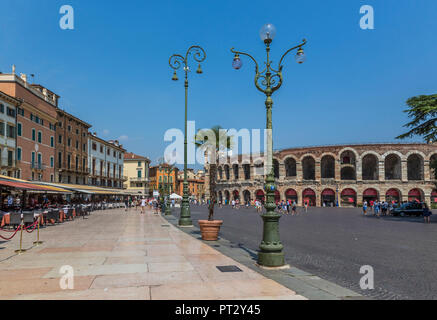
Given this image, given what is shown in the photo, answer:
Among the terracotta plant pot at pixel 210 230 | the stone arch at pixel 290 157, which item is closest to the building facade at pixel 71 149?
the stone arch at pixel 290 157

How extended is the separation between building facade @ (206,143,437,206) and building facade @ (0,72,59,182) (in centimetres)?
3367

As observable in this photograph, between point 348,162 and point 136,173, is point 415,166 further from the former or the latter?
point 136,173

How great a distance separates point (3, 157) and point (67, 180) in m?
15.2

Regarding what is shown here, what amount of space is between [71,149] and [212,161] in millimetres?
34390

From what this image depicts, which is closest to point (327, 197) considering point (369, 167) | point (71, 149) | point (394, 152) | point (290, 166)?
point (290, 166)

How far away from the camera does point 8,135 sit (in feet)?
97.7

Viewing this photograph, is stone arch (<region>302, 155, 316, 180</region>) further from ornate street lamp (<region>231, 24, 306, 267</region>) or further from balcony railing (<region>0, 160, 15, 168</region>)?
ornate street lamp (<region>231, 24, 306, 267</region>)

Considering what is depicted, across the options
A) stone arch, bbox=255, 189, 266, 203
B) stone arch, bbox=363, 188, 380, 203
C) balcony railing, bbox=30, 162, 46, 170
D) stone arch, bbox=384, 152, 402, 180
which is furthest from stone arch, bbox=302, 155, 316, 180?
balcony railing, bbox=30, 162, 46, 170

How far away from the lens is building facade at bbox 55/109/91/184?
136ft

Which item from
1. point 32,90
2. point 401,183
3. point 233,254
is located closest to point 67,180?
point 32,90

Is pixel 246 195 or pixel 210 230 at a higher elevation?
pixel 210 230

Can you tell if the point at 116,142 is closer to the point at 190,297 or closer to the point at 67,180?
the point at 67,180

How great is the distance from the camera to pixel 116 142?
7194cm

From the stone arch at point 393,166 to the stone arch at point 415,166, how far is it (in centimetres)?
177
